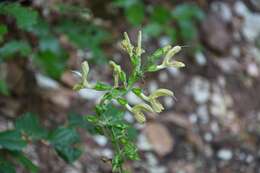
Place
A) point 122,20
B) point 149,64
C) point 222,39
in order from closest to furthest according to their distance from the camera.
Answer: point 149,64
point 122,20
point 222,39

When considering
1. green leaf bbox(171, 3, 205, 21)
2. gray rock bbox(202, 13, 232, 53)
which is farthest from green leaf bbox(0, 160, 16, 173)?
gray rock bbox(202, 13, 232, 53)

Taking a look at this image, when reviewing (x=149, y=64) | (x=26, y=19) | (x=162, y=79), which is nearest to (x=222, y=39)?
(x=162, y=79)

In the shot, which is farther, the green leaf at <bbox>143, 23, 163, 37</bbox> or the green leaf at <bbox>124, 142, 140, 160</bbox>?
the green leaf at <bbox>143, 23, 163, 37</bbox>

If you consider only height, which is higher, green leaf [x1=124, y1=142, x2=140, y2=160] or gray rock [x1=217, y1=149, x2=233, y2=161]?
green leaf [x1=124, y1=142, x2=140, y2=160]

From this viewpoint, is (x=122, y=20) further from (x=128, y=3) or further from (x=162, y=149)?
(x=162, y=149)

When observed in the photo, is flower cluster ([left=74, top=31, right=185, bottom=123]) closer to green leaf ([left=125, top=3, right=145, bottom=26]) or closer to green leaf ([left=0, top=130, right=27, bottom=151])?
green leaf ([left=0, top=130, right=27, bottom=151])

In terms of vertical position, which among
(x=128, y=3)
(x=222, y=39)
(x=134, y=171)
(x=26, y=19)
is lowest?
(x=134, y=171)

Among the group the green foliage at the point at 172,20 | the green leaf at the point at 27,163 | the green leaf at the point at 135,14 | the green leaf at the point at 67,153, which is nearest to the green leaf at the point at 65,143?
the green leaf at the point at 67,153
